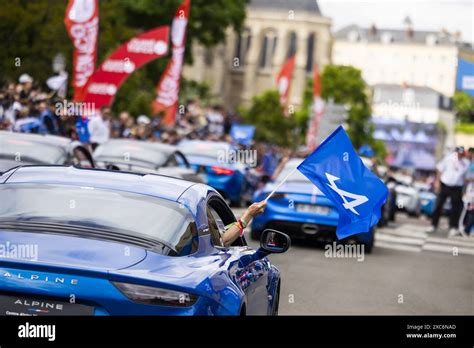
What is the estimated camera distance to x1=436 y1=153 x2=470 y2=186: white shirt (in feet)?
77.2

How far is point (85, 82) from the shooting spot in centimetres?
2414

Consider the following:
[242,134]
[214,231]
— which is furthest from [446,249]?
[242,134]

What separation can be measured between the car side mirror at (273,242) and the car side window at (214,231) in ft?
1.46

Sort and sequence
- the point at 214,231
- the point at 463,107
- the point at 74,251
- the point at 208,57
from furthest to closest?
the point at 463,107, the point at 208,57, the point at 214,231, the point at 74,251

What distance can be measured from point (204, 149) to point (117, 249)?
63.8ft

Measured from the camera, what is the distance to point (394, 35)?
7766 inches

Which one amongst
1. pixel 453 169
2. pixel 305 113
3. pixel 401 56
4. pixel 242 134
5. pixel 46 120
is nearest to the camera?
pixel 46 120

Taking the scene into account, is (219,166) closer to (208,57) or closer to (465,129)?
(208,57)

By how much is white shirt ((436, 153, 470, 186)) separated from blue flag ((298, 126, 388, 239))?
15.1 m

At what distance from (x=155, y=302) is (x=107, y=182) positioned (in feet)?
4.47

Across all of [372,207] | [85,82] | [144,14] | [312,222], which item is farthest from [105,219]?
[144,14]

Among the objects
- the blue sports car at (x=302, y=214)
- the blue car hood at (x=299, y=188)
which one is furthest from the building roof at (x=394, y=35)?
the blue sports car at (x=302, y=214)
